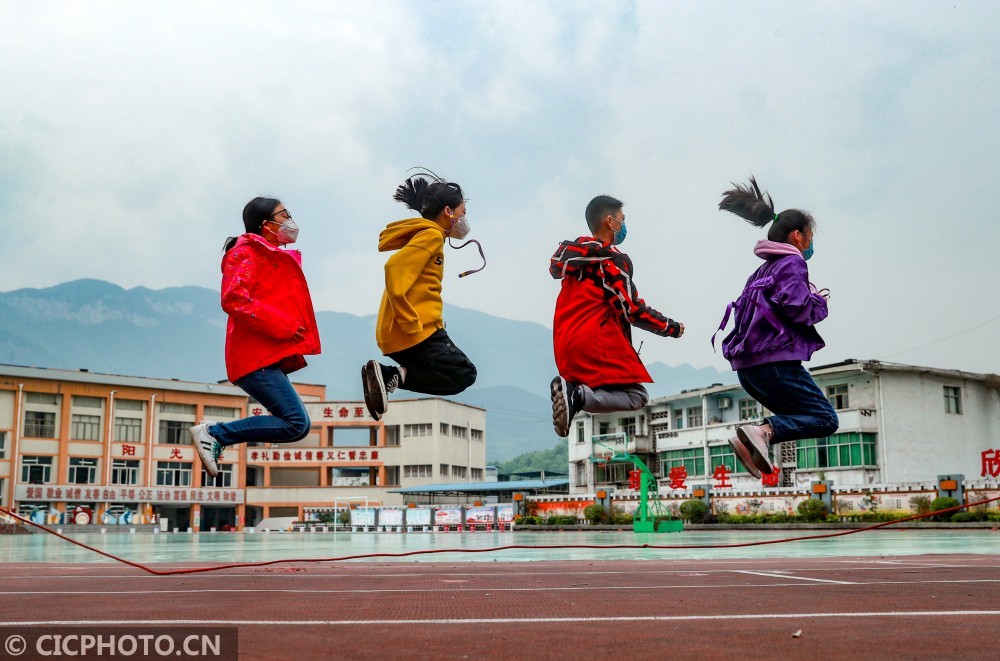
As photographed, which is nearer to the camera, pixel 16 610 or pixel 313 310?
pixel 16 610

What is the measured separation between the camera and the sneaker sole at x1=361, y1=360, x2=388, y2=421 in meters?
5.82

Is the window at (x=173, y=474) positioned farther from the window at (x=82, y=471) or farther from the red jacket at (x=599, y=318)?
the red jacket at (x=599, y=318)

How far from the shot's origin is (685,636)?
357 centimetres

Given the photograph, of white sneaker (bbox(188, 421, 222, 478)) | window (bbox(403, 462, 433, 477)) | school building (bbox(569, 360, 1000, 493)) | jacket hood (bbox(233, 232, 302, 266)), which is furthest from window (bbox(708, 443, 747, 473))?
white sneaker (bbox(188, 421, 222, 478))

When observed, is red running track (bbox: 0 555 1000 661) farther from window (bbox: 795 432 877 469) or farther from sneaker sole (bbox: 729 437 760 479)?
window (bbox: 795 432 877 469)

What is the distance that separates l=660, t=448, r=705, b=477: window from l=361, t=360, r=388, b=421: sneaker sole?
49.7 metres

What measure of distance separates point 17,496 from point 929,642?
63.1 metres

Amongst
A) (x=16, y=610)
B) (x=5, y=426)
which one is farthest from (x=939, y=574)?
(x=5, y=426)

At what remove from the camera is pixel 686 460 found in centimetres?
5547

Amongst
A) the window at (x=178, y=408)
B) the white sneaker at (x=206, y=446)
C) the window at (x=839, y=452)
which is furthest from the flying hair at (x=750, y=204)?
the window at (x=178, y=408)

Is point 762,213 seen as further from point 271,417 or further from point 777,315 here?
point 271,417

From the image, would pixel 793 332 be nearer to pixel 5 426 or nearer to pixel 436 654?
pixel 436 654

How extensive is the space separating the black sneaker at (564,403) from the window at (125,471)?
200ft

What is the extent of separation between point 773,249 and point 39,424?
60901 millimetres
